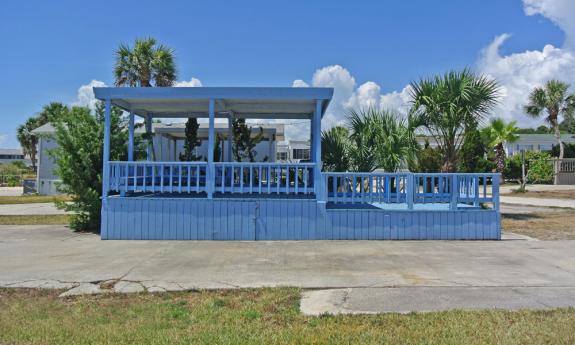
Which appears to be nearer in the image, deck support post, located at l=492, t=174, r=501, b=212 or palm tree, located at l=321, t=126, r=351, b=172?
deck support post, located at l=492, t=174, r=501, b=212

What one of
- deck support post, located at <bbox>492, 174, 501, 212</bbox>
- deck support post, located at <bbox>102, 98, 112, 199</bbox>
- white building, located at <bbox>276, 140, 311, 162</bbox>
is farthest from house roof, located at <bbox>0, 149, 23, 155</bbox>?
deck support post, located at <bbox>492, 174, 501, 212</bbox>

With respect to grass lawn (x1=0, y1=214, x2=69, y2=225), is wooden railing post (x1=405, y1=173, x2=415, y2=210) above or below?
above

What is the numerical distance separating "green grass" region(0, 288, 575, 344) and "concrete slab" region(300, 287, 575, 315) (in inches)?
8.9

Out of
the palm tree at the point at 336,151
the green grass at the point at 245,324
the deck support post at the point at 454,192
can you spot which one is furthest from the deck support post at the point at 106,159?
the deck support post at the point at 454,192

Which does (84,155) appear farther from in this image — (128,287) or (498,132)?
(498,132)

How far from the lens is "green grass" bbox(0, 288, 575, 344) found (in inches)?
151

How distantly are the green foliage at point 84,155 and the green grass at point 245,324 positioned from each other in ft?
18.1

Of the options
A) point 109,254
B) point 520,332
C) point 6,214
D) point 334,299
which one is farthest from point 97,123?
point 520,332

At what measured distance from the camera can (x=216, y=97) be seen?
9531 millimetres

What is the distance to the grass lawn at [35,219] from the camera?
12526 millimetres

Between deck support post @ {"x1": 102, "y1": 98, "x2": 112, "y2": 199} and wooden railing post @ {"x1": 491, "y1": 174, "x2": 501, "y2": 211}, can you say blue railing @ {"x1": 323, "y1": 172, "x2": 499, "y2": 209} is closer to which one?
wooden railing post @ {"x1": 491, "y1": 174, "x2": 501, "y2": 211}

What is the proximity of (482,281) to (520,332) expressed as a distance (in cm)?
198

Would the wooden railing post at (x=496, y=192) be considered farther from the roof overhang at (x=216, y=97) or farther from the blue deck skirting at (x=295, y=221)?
the roof overhang at (x=216, y=97)

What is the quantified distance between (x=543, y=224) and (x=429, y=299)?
8795 millimetres
